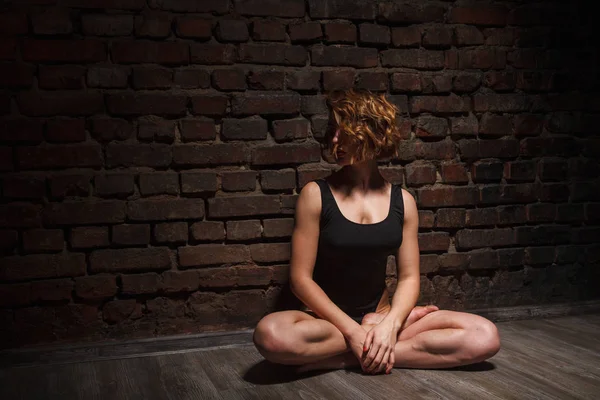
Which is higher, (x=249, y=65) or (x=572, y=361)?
(x=249, y=65)

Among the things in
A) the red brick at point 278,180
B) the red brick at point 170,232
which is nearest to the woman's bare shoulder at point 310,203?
the red brick at point 278,180

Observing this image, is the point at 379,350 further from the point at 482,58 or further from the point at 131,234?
the point at 482,58

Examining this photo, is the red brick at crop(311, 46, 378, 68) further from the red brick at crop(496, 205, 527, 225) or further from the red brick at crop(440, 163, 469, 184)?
the red brick at crop(496, 205, 527, 225)

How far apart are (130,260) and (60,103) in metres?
0.76

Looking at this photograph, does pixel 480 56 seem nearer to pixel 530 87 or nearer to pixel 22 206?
pixel 530 87

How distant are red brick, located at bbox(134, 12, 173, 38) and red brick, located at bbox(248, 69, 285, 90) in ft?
1.40

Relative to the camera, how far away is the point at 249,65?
9.04ft

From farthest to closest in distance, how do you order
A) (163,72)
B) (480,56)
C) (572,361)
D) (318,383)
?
(480,56), (163,72), (572,361), (318,383)

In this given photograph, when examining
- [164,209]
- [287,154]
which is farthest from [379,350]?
[164,209]

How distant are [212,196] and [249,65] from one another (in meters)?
0.64

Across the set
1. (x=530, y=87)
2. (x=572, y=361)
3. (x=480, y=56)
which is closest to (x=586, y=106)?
(x=530, y=87)

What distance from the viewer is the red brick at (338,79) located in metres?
2.85

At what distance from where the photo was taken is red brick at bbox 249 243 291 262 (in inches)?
111

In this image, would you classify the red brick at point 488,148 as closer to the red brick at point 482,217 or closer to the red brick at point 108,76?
the red brick at point 482,217
